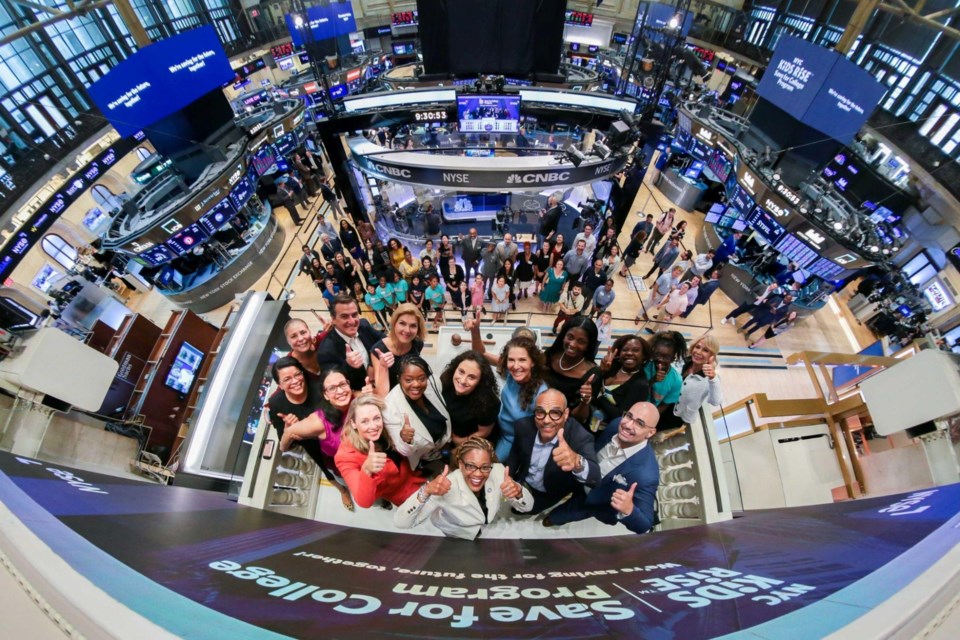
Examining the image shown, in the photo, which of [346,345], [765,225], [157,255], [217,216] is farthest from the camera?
[217,216]

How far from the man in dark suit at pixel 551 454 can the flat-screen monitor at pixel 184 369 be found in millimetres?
5709

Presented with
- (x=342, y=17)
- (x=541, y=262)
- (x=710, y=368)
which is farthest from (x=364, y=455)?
(x=342, y=17)

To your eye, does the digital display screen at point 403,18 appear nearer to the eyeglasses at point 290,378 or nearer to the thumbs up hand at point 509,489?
the eyeglasses at point 290,378

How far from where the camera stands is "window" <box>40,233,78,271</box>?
34.0 feet

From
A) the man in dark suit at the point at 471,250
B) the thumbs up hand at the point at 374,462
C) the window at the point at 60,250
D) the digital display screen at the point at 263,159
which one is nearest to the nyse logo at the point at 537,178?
the man in dark suit at the point at 471,250

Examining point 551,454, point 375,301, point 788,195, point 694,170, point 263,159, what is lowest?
point 551,454

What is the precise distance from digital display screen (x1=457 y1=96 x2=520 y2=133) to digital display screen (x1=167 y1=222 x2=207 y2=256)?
7060mm

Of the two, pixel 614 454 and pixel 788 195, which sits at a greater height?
pixel 788 195

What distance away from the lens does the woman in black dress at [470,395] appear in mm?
2523

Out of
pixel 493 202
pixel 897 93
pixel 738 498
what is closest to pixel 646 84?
pixel 897 93

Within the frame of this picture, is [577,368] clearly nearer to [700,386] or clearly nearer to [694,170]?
[700,386]

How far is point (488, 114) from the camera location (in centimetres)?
955

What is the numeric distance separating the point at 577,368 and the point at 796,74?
9.32 metres

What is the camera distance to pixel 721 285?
28.9ft
